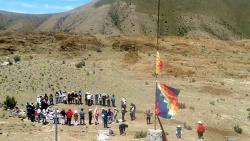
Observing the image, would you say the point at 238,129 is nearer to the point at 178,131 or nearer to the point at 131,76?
the point at 178,131

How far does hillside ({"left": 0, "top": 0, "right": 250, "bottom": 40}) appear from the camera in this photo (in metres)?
119

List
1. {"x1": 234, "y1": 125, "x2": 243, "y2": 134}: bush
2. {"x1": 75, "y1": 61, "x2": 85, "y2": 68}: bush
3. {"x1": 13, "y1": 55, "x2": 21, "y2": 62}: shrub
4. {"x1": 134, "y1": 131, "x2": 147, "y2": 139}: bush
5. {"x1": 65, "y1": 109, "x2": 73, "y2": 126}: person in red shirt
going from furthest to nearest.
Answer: {"x1": 13, "y1": 55, "x2": 21, "y2": 62}: shrub
{"x1": 75, "y1": 61, "x2": 85, "y2": 68}: bush
{"x1": 234, "y1": 125, "x2": 243, "y2": 134}: bush
{"x1": 65, "y1": 109, "x2": 73, "y2": 126}: person in red shirt
{"x1": 134, "y1": 131, "x2": 147, "y2": 139}: bush

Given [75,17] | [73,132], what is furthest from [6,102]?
[75,17]

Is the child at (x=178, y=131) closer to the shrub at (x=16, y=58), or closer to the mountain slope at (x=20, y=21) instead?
the shrub at (x=16, y=58)

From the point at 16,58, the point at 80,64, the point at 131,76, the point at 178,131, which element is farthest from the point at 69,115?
the point at 16,58

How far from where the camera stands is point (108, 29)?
389ft

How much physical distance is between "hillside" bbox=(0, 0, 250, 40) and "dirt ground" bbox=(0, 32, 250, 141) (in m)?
61.6

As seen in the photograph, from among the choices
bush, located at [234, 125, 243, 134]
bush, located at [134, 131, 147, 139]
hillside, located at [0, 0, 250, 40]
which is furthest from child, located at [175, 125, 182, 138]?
hillside, located at [0, 0, 250, 40]

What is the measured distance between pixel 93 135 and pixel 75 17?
128 meters

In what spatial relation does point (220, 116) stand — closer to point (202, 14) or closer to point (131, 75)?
point (131, 75)

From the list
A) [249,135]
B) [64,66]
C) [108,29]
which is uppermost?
[108,29]

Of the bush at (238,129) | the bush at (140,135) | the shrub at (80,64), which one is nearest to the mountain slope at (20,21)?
the shrub at (80,64)

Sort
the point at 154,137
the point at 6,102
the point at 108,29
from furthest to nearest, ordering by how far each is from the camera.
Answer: the point at 108,29, the point at 6,102, the point at 154,137

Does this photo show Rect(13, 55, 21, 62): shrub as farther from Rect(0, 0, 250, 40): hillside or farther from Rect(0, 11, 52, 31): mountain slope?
Rect(0, 11, 52, 31): mountain slope
